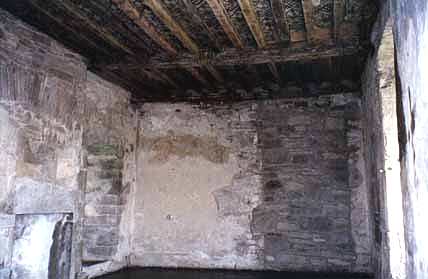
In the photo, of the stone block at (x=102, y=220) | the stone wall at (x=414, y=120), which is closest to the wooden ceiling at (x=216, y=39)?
the stone wall at (x=414, y=120)

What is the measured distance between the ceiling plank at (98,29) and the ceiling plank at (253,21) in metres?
1.17

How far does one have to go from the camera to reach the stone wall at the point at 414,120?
1.55m

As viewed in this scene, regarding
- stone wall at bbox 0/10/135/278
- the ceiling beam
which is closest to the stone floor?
stone wall at bbox 0/10/135/278

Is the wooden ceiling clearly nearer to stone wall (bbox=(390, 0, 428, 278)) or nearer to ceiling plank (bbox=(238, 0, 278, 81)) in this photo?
ceiling plank (bbox=(238, 0, 278, 81))

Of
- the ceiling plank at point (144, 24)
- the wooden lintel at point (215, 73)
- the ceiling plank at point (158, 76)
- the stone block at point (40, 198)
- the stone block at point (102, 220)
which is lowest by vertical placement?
the stone block at point (102, 220)

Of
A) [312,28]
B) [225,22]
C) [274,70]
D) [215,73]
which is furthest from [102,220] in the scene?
[312,28]

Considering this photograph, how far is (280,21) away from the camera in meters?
2.83

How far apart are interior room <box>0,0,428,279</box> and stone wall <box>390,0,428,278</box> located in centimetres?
1

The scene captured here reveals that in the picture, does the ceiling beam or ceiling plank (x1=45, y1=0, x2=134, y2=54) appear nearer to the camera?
ceiling plank (x1=45, y1=0, x2=134, y2=54)

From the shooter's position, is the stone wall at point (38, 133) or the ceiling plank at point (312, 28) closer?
the ceiling plank at point (312, 28)

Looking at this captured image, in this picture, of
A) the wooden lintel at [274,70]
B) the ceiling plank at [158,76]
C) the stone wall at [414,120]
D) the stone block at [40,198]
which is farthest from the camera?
the ceiling plank at [158,76]

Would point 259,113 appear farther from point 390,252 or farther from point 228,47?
point 390,252

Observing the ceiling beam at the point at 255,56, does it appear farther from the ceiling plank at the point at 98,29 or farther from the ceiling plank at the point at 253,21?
the ceiling plank at the point at 98,29

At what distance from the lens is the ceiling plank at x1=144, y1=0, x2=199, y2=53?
2.64 metres
